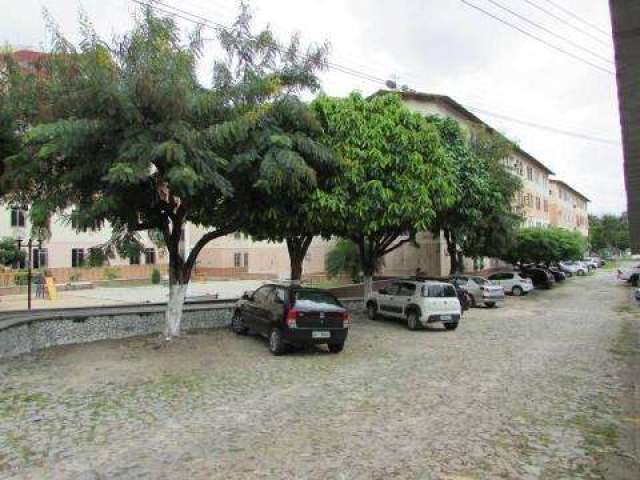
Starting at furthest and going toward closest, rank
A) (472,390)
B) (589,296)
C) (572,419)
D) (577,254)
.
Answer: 1. (577,254)
2. (589,296)
3. (472,390)
4. (572,419)

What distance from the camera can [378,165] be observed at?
14.7m

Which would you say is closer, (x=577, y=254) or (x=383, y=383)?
(x=383, y=383)

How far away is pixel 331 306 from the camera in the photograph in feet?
41.4

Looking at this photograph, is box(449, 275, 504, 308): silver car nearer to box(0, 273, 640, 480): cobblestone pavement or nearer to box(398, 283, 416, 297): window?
box(398, 283, 416, 297): window

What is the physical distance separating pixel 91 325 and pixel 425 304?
1025cm

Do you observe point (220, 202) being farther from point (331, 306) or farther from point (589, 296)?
point (589, 296)

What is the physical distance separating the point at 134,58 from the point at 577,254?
41.5 meters

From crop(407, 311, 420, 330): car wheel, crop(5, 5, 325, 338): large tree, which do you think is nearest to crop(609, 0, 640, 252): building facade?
crop(5, 5, 325, 338): large tree

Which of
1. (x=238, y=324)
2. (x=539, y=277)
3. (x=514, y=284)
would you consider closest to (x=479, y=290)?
(x=514, y=284)

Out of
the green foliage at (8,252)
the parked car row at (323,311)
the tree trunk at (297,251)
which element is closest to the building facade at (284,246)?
the green foliage at (8,252)

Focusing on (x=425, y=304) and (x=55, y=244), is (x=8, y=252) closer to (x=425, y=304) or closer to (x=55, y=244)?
(x=55, y=244)

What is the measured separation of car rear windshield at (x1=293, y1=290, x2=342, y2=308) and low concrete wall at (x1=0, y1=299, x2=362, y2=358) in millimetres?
5227

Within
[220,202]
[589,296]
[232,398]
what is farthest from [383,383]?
[589,296]

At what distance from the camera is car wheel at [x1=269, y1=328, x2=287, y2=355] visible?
12234 millimetres
